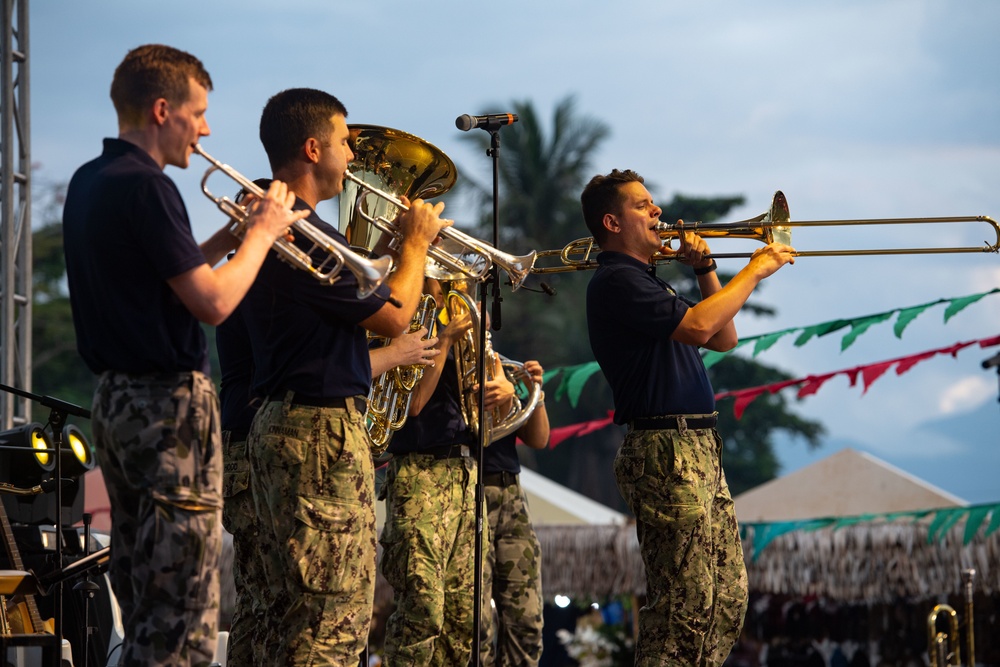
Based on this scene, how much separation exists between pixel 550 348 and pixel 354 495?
32630 mm

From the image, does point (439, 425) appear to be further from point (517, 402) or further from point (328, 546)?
point (328, 546)

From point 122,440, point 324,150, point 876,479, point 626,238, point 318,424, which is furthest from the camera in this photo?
point 876,479

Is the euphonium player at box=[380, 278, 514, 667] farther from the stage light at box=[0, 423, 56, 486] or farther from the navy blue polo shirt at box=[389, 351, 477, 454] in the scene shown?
the stage light at box=[0, 423, 56, 486]

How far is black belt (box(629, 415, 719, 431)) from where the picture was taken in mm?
4953

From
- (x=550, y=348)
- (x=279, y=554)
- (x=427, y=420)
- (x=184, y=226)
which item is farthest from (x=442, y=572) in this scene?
(x=550, y=348)

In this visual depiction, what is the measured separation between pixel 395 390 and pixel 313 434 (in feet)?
5.32

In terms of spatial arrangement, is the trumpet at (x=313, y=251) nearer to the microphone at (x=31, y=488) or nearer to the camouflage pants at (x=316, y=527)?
the camouflage pants at (x=316, y=527)

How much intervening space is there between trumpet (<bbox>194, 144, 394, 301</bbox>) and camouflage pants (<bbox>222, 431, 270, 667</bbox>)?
1107 millimetres

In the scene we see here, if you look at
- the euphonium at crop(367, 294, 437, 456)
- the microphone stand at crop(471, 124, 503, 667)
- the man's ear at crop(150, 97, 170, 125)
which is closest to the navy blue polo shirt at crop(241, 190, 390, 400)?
→ the man's ear at crop(150, 97, 170, 125)

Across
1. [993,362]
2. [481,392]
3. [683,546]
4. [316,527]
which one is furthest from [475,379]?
[993,362]

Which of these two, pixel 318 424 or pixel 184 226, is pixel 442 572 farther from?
pixel 184 226

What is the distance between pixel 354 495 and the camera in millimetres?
3895

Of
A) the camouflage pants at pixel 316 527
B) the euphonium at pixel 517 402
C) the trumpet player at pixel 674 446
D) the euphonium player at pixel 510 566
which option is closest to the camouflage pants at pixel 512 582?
the euphonium player at pixel 510 566

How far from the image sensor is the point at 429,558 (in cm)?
538
